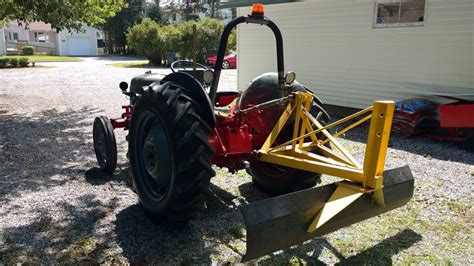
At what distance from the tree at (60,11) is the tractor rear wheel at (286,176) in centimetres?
600

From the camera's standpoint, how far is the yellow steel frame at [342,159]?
2842 mm

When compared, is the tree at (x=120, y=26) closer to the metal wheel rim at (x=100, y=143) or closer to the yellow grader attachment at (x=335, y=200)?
the metal wheel rim at (x=100, y=143)

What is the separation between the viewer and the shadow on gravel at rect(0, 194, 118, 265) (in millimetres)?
3270

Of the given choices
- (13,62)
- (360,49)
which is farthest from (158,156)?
(13,62)

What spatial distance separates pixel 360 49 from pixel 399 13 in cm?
114

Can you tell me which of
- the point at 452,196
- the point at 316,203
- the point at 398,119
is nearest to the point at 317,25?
the point at 398,119

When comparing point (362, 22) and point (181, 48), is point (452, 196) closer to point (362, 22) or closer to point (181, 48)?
point (362, 22)

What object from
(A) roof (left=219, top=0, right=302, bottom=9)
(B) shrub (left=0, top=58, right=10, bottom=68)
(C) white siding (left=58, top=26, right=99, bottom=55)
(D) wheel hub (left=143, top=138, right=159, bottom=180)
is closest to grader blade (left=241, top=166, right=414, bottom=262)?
(D) wheel hub (left=143, top=138, right=159, bottom=180)

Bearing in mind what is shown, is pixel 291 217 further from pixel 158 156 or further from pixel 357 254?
pixel 158 156

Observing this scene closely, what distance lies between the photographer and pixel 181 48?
27.1 meters

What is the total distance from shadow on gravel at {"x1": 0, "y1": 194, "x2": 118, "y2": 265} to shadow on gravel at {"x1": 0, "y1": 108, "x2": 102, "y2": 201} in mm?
887

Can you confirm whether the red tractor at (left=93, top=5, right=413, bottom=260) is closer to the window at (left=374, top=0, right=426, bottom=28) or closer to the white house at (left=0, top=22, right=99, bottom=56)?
the window at (left=374, top=0, right=426, bottom=28)

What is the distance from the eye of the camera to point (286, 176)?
4277 millimetres

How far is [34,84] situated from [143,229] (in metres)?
14.5
